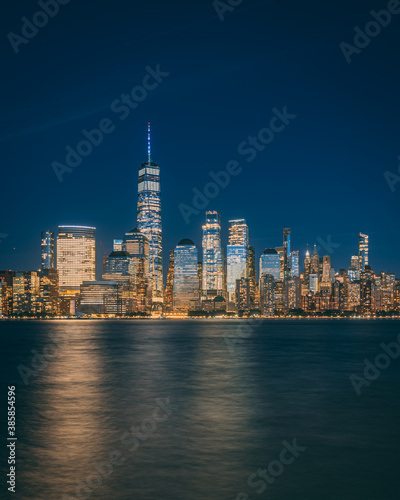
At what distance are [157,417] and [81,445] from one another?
31.6 ft

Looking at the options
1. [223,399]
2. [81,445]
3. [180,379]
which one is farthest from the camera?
[180,379]

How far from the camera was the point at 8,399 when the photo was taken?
4294 cm

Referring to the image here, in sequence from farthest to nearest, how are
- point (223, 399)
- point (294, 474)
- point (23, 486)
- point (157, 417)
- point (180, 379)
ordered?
point (180, 379) < point (223, 399) < point (157, 417) < point (294, 474) < point (23, 486)

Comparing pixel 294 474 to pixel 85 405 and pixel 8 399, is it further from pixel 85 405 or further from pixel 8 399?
pixel 8 399

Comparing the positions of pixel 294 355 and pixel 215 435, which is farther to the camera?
pixel 294 355

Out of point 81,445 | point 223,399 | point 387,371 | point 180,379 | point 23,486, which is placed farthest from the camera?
point 387,371

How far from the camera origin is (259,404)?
39.2 m

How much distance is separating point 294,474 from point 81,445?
10.9 metres

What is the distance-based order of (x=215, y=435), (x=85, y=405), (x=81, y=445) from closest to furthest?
(x=81, y=445) < (x=215, y=435) < (x=85, y=405)

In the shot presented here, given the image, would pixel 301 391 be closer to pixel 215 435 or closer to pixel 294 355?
pixel 215 435

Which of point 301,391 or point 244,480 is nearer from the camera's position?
point 244,480

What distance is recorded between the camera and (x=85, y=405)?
126 ft

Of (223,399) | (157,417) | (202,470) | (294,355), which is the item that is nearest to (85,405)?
(157,417)

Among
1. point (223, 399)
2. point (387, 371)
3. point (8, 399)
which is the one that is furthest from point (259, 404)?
point (387, 371)
